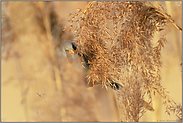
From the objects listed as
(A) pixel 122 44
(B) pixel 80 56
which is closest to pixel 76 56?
(B) pixel 80 56

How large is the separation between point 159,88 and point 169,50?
2.15 ft

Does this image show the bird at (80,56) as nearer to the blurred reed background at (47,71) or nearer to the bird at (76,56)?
the bird at (76,56)

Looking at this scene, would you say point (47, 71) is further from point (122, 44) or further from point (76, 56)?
point (122, 44)

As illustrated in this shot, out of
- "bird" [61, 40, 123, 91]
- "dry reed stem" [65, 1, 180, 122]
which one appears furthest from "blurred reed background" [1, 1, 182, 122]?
"dry reed stem" [65, 1, 180, 122]

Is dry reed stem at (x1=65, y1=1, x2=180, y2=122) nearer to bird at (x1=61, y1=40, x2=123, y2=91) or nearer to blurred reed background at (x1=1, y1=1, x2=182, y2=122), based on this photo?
bird at (x1=61, y1=40, x2=123, y2=91)

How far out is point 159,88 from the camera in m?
1.16

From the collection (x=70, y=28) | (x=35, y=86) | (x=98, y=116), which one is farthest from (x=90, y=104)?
(x=70, y=28)

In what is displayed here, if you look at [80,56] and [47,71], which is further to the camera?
[47,71]

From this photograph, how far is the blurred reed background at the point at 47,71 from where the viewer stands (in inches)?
64.1

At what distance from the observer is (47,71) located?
72.4 inches

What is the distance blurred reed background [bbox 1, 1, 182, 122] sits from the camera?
163cm

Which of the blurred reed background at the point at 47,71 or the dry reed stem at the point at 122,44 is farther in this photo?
the blurred reed background at the point at 47,71

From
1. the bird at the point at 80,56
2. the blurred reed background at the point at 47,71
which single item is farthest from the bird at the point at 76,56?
the blurred reed background at the point at 47,71

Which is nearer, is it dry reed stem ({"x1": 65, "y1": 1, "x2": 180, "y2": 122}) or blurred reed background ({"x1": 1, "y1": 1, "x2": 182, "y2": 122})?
dry reed stem ({"x1": 65, "y1": 1, "x2": 180, "y2": 122})
